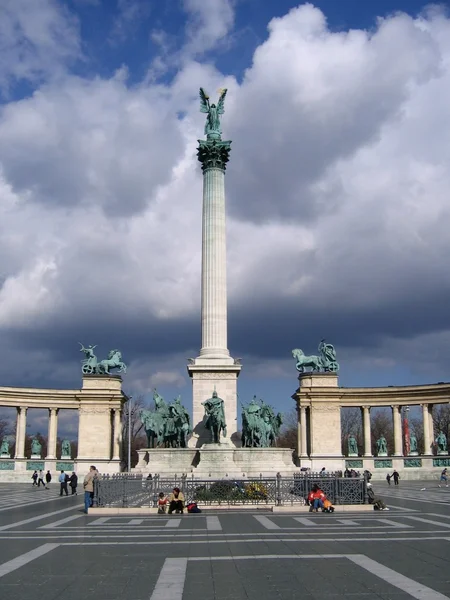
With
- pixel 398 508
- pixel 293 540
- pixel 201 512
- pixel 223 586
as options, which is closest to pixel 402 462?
pixel 398 508

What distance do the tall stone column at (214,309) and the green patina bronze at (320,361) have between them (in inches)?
1248

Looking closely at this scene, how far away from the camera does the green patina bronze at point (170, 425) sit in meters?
51.5

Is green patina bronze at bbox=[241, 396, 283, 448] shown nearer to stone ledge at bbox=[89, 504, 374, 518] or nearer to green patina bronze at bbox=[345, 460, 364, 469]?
stone ledge at bbox=[89, 504, 374, 518]

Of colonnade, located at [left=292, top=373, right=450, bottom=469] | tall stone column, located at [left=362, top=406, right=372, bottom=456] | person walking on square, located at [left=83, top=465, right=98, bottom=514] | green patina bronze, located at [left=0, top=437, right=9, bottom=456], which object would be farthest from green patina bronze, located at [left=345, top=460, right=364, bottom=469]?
person walking on square, located at [left=83, top=465, right=98, bottom=514]

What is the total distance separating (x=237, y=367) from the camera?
5397cm

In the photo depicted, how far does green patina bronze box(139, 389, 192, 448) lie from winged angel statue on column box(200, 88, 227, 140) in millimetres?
25006

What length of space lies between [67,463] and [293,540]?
6568 centimetres

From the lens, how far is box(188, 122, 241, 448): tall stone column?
176ft

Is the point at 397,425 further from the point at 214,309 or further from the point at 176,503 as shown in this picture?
the point at 176,503

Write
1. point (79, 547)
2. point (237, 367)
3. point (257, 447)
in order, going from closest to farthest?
point (79, 547), point (257, 447), point (237, 367)

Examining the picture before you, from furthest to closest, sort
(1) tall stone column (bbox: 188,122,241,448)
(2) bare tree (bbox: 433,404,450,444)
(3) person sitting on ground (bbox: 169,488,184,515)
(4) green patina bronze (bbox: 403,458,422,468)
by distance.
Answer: (2) bare tree (bbox: 433,404,450,444) → (4) green patina bronze (bbox: 403,458,422,468) → (1) tall stone column (bbox: 188,122,241,448) → (3) person sitting on ground (bbox: 169,488,184,515)

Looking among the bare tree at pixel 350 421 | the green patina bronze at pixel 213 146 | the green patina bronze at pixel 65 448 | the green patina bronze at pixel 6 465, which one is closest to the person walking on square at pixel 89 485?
the green patina bronze at pixel 213 146

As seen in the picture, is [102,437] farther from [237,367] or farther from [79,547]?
[79,547]

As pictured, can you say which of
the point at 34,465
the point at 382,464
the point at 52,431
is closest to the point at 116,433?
the point at 52,431
